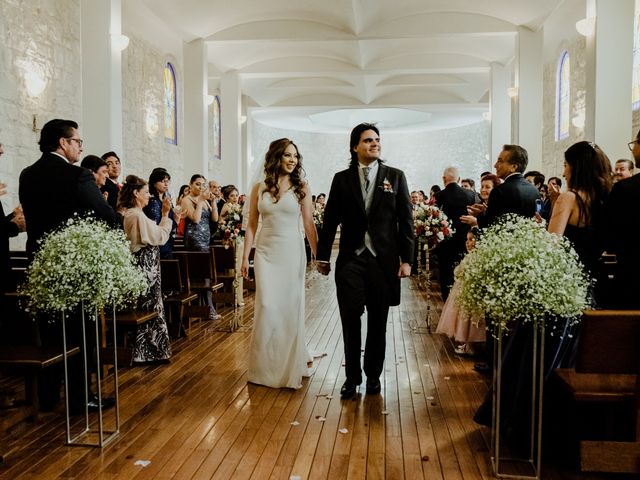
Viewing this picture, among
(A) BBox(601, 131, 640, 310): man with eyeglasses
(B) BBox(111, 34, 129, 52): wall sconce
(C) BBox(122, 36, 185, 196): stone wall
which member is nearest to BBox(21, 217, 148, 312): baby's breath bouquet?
(A) BBox(601, 131, 640, 310): man with eyeglasses

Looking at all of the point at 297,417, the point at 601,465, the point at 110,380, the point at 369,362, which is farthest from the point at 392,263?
the point at 110,380

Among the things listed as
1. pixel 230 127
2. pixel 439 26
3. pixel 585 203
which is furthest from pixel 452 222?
pixel 230 127

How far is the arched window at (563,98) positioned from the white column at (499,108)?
9.47 ft

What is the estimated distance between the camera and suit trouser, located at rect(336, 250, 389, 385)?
4.23 metres

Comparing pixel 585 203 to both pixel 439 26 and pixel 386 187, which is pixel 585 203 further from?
pixel 439 26

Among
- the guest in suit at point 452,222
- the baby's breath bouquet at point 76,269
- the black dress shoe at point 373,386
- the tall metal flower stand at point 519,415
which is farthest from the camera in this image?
the guest in suit at point 452,222

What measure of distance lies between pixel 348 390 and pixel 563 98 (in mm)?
11021

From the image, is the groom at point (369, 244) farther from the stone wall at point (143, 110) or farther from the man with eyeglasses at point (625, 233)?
the stone wall at point (143, 110)

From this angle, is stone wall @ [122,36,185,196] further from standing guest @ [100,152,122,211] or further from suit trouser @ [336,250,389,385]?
suit trouser @ [336,250,389,385]

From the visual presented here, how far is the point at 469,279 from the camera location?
115 inches

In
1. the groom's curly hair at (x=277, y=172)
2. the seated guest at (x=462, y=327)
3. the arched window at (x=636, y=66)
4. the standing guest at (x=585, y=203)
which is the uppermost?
the arched window at (x=636, y=66)

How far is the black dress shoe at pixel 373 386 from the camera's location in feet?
14.1

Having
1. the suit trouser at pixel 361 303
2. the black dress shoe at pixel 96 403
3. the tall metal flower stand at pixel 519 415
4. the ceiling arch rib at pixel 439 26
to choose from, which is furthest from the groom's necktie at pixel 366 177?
the ceiling arch rib at pixel 439 26

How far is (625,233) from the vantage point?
3109mm
